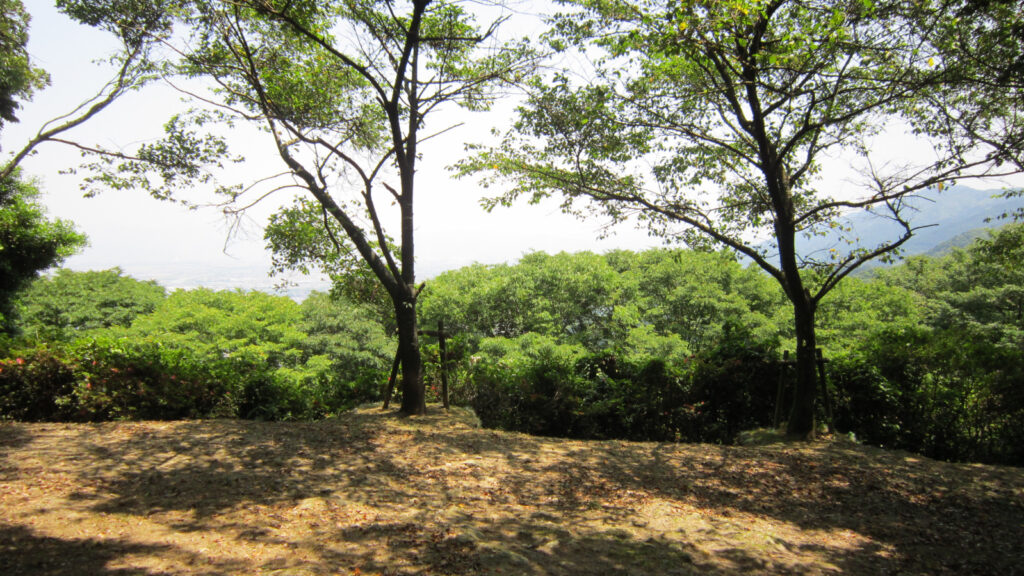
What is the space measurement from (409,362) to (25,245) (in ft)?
39.9

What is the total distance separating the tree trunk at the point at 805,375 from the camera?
A: 21.3 feet

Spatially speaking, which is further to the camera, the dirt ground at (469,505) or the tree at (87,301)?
the tree at (87,301)

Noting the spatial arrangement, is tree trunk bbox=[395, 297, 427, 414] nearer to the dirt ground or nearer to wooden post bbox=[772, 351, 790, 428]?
the dirt ground

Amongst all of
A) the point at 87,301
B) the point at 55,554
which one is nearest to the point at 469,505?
the point at 55,554

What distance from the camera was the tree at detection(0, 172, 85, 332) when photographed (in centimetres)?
1242

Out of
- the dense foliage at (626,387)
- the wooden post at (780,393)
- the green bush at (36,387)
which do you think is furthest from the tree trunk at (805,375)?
the green bush at (36,387)

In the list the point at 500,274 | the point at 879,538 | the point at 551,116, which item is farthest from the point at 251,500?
the point at 500,274

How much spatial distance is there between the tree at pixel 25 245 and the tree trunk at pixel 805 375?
16.7m

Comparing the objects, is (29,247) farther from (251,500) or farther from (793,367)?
(793,367)

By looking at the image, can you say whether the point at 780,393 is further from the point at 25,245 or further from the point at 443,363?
the point at 25,245

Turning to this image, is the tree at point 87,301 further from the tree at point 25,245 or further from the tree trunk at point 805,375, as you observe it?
the tree trunk at point 805,375

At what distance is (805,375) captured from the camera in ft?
21.3

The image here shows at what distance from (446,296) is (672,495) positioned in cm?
2126

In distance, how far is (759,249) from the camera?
6.91 m
